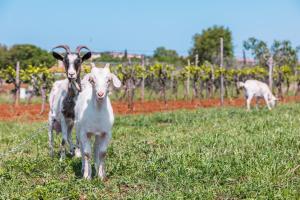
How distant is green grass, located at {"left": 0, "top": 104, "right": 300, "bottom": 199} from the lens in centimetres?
615

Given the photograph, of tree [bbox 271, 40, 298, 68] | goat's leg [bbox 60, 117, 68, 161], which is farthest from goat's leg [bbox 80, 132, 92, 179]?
tree [bbox 271, 40, 298, 68]

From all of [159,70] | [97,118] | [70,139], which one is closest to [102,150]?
[97,118]

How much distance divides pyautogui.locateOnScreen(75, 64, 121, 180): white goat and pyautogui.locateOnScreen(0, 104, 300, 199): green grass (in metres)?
0.34

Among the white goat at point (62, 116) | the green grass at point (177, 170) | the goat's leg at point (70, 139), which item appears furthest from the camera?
the goat's leg at point (70, 139)

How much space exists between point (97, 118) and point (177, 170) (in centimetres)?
137

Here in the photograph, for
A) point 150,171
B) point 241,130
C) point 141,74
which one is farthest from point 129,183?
point 141,74

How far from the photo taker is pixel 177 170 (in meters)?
7.16

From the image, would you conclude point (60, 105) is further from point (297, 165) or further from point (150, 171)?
point (297, 165)

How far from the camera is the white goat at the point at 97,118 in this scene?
23.3 ft

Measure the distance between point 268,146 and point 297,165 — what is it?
1.75 meters

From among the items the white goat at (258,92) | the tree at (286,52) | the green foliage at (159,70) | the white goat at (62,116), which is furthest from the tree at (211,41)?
the white goat at (62,116)

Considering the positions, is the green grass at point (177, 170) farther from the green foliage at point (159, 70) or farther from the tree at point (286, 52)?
the tree at point (286, 52)

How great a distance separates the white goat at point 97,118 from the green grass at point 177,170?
34 cm

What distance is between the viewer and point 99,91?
6961 millimetres
